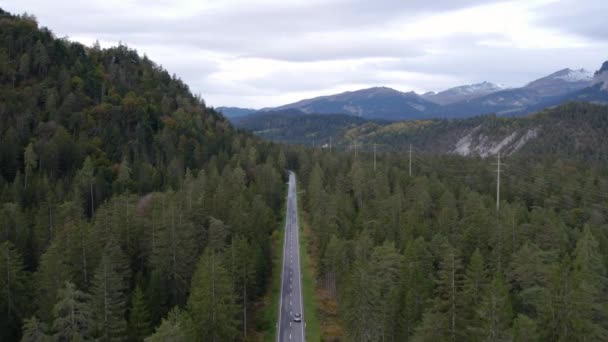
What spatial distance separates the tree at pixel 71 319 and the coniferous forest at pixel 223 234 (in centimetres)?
17

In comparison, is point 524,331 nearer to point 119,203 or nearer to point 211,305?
point 211,305

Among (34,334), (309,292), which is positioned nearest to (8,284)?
(34,334)

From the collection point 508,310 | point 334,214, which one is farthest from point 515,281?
point 334,214

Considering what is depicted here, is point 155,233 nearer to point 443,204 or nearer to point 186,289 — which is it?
point 186,289

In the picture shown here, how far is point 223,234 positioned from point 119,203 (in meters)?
13.3

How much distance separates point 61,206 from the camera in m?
66.1

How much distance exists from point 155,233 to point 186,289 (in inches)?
262

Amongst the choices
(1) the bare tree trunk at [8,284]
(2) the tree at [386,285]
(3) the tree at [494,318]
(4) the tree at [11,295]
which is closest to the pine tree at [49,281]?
(4) the tree at [11,295]

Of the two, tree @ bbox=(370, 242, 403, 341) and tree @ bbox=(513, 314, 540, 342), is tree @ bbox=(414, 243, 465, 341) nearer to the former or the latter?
tree @ bbox=(370, 242, 403, 341)

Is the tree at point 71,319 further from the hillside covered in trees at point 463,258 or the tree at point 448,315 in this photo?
the tree at point 448,315

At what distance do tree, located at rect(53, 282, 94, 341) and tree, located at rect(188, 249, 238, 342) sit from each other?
721cm

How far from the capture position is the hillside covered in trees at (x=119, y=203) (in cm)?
4200

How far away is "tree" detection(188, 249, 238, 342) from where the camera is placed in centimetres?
4018

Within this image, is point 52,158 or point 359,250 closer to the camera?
point 359,250
